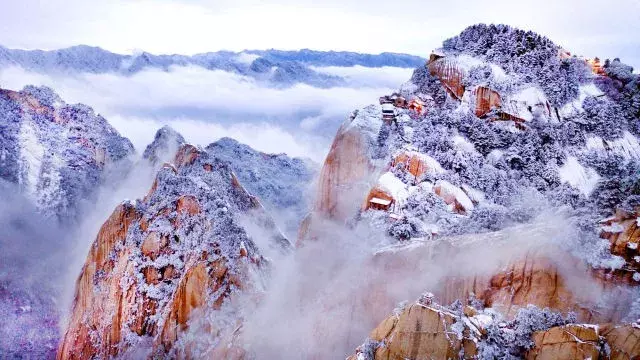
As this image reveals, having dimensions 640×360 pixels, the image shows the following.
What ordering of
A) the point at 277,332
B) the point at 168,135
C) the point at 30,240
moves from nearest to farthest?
the point at 277,332
the point at 30,240
the point at 168,135

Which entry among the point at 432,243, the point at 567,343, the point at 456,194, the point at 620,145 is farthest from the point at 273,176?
the point at 567,343

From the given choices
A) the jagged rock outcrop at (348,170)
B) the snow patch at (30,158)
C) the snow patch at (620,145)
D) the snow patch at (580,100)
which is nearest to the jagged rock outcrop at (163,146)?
the snow patch at (30,158)

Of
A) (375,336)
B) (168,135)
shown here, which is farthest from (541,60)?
(168,135)

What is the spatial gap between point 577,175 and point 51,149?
387 ft

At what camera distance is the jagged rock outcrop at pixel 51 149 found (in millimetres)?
107938

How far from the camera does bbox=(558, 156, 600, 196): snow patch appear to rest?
107 feet

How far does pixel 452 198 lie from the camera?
104 feet

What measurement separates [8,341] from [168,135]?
60082mm

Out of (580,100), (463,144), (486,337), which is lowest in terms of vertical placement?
(486,337)

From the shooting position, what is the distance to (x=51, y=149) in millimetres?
114938

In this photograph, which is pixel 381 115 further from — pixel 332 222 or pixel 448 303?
pixel 448 303

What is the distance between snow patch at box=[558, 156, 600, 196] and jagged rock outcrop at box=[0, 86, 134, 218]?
110 metres

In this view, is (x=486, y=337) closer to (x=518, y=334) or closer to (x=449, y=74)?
(x=518, y=334)

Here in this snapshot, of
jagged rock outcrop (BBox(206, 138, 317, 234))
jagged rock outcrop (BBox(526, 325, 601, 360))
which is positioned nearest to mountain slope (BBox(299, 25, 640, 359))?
jagged rock outcrop (BBox(526, 325, 601, 360))
